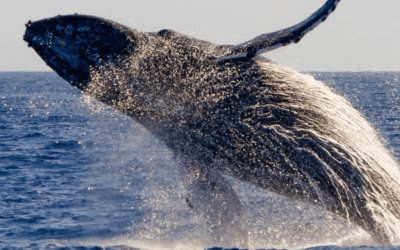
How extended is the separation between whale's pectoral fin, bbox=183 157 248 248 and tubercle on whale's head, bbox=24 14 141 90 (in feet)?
5.96

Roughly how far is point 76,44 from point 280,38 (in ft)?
8.68

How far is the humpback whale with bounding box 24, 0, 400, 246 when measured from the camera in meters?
7.80

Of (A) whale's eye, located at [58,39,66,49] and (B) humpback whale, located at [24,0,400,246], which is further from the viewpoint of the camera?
(A) whale's eye, located at [58,39,66,49]

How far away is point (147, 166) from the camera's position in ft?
67.8

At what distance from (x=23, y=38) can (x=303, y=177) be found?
4047mm

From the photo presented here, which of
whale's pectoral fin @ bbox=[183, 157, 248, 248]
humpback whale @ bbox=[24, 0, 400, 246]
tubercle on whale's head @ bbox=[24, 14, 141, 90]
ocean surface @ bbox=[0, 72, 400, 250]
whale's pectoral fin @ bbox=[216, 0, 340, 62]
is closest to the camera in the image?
whale's pectoral fin @ bbox=[216, 0, 340, 62]

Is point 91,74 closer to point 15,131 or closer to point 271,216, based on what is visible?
point 271,216

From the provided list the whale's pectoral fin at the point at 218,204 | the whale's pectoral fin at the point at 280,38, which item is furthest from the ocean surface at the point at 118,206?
the whale's pectoral fin at the point at 280,38

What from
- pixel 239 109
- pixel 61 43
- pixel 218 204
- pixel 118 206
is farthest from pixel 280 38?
pixel 118 206

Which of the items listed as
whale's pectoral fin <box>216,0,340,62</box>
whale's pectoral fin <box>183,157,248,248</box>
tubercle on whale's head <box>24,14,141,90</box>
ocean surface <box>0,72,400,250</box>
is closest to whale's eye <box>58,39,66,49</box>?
tubercle on whale's head <box>24,14,141,90</box>

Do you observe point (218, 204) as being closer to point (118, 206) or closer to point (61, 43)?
point (61, 43)

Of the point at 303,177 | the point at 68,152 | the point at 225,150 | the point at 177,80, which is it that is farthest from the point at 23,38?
the point at 68,152

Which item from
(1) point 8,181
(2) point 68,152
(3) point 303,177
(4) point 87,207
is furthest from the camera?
(2) point 68,152

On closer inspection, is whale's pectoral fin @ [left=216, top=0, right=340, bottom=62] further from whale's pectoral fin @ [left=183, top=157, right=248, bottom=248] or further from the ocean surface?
the ocean surface
